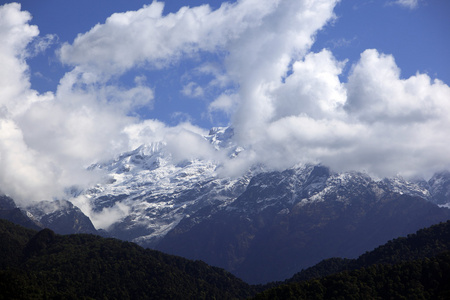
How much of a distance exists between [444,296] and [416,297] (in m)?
9.40

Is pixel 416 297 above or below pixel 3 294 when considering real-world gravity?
below

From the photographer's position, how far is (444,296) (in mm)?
193250

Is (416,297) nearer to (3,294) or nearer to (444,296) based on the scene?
(444,296)

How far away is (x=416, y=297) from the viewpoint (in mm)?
198875

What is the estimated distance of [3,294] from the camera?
196125mm

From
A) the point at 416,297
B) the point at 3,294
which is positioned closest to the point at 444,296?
the point at 416,297

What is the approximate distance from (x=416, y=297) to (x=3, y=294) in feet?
452

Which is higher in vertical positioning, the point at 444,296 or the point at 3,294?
the point at 3,294

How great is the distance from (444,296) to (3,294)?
145 meters
